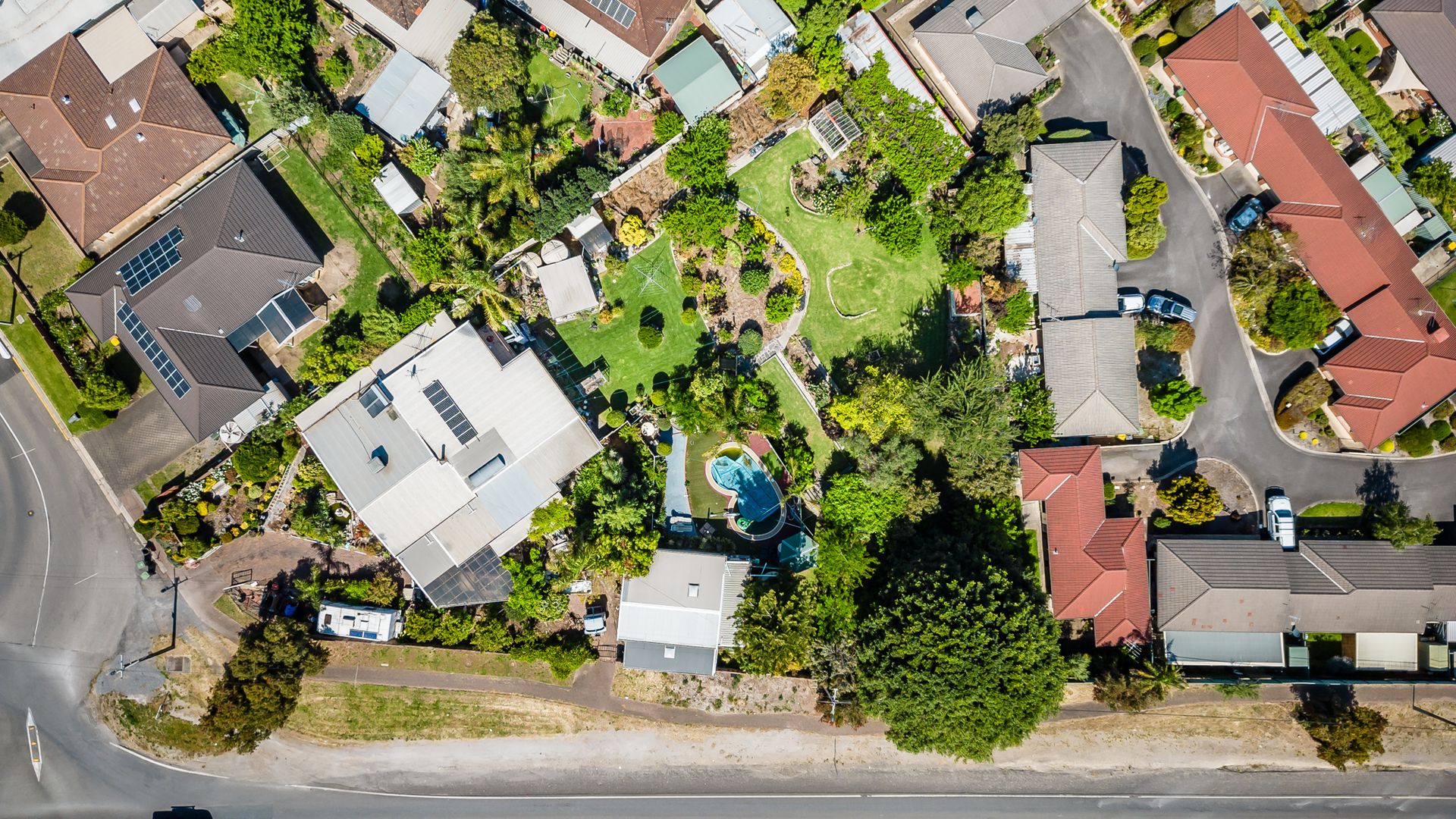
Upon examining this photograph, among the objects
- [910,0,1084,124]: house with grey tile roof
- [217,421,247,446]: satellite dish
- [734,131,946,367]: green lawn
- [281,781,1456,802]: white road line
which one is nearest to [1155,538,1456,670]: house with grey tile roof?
[281,781,1456,802]: white road line

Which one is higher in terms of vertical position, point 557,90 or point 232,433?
point 557,90

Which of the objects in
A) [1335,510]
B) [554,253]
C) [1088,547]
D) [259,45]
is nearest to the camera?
[259,45]

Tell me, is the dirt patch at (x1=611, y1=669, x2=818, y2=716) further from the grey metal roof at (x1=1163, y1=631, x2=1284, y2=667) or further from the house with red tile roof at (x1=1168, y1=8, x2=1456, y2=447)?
the house with red tile roof at (x1=1168, y1=8, x2=1456, y2=447)

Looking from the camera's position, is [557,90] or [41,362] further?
[557,90]

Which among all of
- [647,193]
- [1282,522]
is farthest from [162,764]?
[1282,522]

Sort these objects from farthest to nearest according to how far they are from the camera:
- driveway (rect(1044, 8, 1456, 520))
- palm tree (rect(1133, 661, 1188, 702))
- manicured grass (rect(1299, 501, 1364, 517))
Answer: manicured grass (rect(1299, 501, 1364, 517)) → driveway (rect(1044, 8, 1456, 520)) → palm tree (rect(1133, 661, 1188, 702))

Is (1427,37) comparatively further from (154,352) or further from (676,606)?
(154,352)

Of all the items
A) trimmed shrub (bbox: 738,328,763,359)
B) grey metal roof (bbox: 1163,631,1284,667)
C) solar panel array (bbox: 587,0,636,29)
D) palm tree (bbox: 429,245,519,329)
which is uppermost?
solar panel array (bbox: 587,0,636,29)
